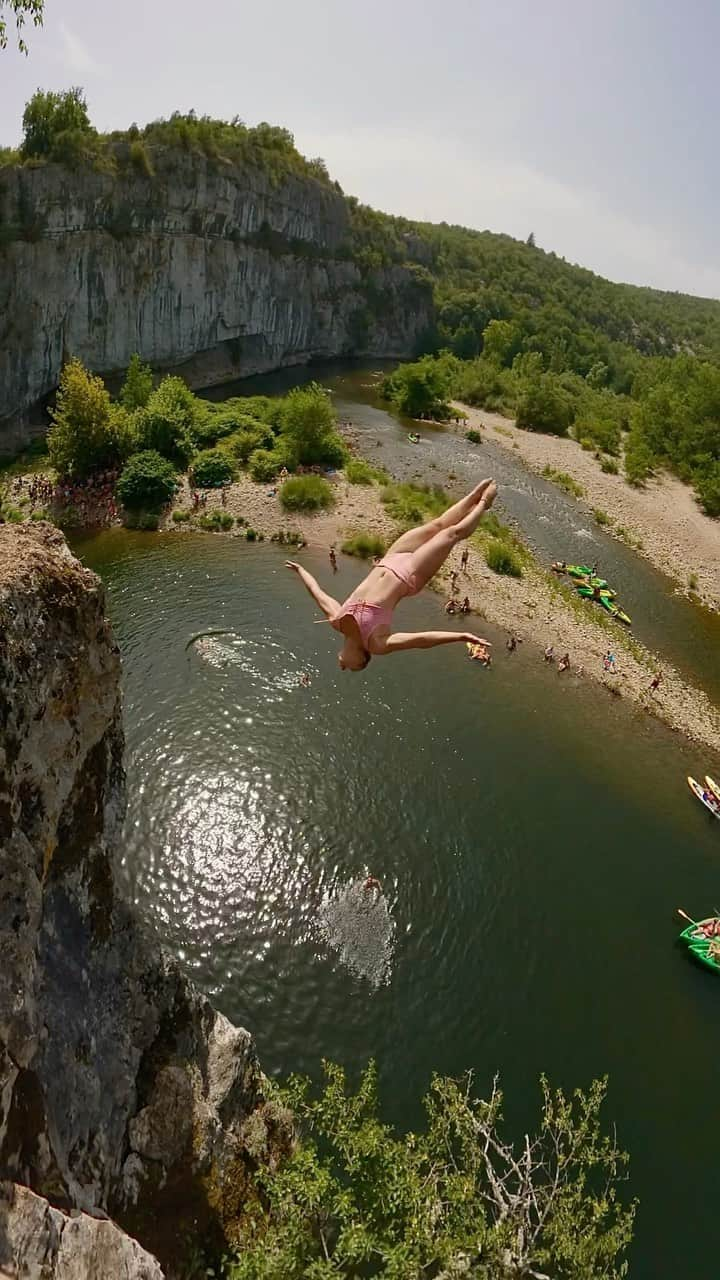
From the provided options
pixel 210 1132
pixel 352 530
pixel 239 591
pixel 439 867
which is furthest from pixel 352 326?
pixel 210 1132

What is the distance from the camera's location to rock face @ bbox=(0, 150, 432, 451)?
3725 cm

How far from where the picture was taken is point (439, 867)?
15.9 m

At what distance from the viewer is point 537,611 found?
27.3m

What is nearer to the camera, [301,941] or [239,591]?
[301,941]

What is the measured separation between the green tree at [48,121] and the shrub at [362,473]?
2492 centimetres

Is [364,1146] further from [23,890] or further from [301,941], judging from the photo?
[301,941]

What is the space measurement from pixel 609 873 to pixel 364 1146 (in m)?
11.1

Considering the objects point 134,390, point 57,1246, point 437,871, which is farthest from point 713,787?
point 134,390

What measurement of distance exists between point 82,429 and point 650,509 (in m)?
32.4

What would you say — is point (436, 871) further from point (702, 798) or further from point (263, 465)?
point (263, 465)

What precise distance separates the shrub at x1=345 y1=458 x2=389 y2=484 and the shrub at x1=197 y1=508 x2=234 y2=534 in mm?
8618

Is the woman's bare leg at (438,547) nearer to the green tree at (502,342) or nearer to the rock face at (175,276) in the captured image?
the rock face at (175,276)

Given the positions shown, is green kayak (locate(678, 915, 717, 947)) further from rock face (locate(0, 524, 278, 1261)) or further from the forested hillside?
the forested hillside

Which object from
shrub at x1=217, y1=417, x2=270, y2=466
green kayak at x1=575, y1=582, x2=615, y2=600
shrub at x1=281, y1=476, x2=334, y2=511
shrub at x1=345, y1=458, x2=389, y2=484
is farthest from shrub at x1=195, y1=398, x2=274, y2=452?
green kayak at x1=575, y1=582, x2=615, y2=600
